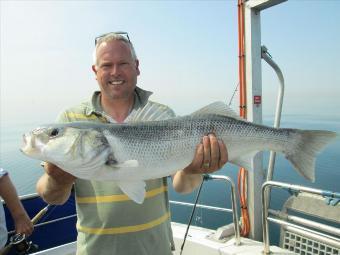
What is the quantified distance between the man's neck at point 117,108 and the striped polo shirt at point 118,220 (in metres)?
0.35

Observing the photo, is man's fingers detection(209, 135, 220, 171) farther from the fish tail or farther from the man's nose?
the man's nose

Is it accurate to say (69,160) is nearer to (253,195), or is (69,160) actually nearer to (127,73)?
(127,73)

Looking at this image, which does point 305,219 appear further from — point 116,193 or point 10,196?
point 10,196

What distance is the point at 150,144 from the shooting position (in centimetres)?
265

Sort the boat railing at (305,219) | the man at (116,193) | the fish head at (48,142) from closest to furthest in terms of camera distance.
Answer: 1. the fish head at (48,142)
2. the man at (116,193)
3. the boat railing at (305,219)

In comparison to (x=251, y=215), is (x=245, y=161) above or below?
above

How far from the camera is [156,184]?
9.43 feet

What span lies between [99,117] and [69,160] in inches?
Result: 24.6

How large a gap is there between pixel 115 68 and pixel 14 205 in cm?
283

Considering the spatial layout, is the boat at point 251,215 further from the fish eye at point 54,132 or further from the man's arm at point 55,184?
the fish eye at point 54,132

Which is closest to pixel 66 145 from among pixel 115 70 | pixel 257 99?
pixel 115 70

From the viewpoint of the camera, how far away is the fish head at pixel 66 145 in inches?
95.5

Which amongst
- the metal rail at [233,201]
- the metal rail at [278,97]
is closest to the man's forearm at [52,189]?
the metal rail at [233,201]

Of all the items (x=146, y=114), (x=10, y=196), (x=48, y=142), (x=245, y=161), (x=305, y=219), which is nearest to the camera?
(x=48, y=142)
